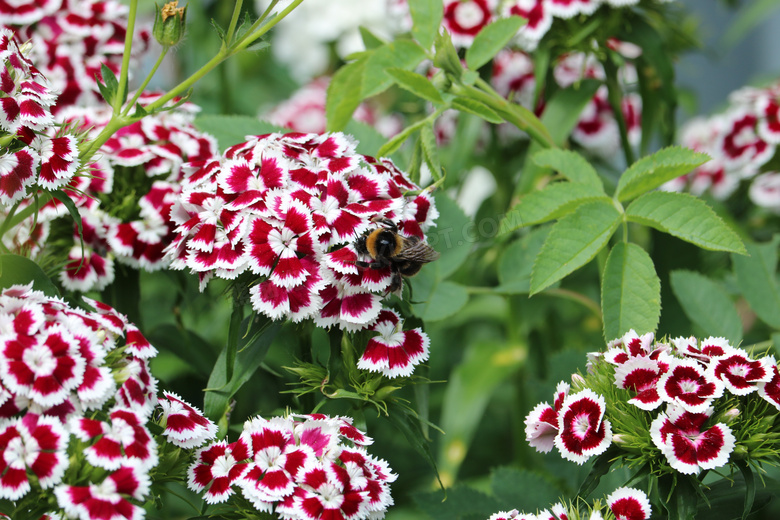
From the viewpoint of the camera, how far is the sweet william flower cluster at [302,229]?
920 mm

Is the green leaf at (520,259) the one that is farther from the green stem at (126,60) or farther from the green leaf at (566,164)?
the green stem at (126,60)

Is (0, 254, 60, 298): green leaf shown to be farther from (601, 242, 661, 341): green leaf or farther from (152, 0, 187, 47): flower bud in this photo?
(601, 242, 661, 341): green leaf

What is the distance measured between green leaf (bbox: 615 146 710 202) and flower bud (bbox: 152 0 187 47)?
25.1 inches

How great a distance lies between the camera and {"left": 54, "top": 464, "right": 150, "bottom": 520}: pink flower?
75 centimetres

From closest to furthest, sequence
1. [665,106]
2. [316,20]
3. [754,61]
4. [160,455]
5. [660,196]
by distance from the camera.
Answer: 1. [160,455]
2. [660,196]
3. [665,106]
4. [316,20]
5. [754,61]

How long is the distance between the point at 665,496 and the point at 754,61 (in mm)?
3880

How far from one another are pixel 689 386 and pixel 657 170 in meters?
0.34

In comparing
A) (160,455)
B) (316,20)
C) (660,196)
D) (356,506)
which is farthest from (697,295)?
(316,20)

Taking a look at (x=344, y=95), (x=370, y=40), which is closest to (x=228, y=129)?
(x=344, y=95)

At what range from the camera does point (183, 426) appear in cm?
89

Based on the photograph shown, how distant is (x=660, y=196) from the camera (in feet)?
3.50

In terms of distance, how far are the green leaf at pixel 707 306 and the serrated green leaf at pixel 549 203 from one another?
26 centimetres

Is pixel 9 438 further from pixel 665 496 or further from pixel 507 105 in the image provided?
pixel 507 105

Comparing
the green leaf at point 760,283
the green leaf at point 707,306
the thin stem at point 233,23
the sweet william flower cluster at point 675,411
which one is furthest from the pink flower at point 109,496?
the green leaf at point 760,283
